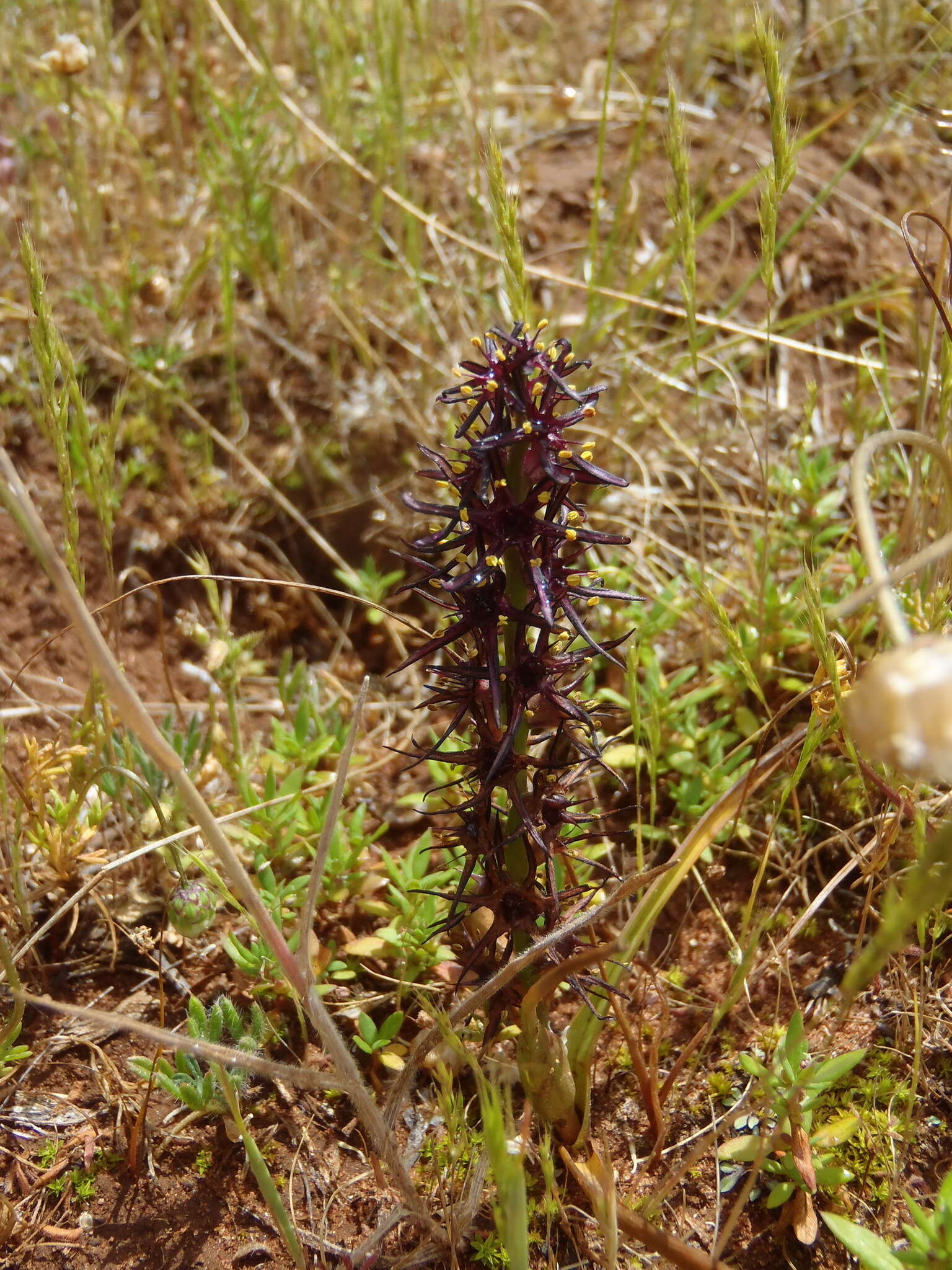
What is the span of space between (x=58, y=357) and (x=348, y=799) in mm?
1282

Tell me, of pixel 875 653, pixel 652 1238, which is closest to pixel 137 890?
pixel 652 1238

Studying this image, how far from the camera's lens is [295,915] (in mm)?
2137

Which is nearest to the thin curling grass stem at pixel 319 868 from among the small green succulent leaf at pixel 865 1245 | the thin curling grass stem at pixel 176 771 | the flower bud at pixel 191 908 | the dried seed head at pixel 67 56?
the thin curling grass stem at pixel 176 771

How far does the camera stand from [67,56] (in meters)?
2.86

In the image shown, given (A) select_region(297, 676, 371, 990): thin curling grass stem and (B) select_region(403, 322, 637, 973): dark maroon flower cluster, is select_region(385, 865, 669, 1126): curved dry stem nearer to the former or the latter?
Answer: (B) select_region(403, 322, 637, 973): dark maroon flower cluster

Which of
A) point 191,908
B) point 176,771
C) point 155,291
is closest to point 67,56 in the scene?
point 155,291

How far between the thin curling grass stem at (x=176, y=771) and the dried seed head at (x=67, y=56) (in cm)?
215

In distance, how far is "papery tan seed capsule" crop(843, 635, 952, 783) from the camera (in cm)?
82

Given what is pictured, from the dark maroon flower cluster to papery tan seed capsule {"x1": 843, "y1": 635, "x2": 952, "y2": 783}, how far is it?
0.58 m

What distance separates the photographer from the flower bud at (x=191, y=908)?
79.0 inches

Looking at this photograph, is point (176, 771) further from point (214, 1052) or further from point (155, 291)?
point (155, 291)

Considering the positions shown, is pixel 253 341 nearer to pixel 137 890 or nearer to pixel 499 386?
pixel 137 890

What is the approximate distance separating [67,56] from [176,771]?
254cm

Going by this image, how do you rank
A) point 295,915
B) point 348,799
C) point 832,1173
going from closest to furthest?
1. point 832,1173
2. point 295,915
3. point 348,799
